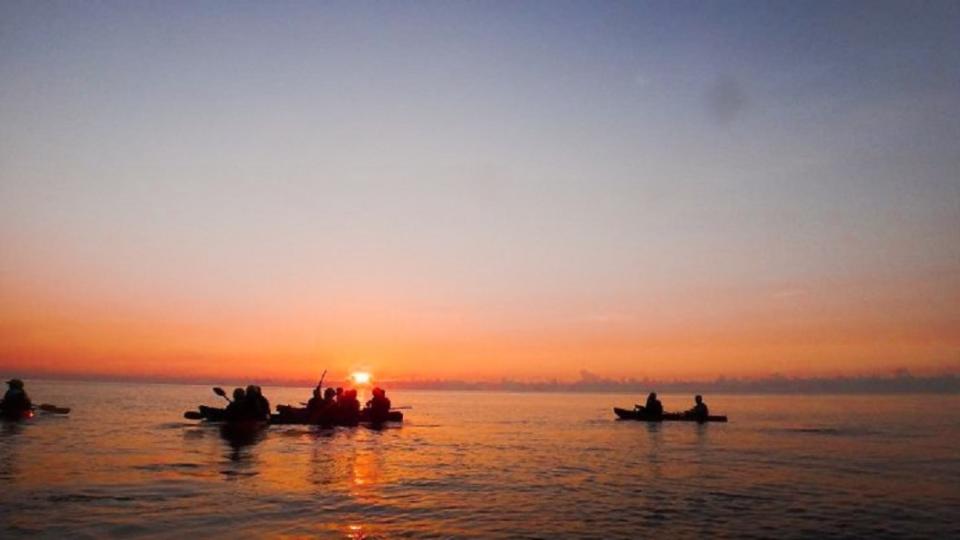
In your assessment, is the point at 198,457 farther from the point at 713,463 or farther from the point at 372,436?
the point at 713,463

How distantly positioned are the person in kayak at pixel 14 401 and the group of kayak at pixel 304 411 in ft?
40.4

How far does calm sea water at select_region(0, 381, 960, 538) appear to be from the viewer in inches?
771

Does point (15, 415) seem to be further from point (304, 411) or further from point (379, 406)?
point (379, 406)

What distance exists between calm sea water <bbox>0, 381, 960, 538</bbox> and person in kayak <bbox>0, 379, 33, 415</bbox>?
462cm

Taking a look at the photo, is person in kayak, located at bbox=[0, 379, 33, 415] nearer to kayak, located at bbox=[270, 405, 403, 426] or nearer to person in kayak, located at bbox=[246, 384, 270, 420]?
person in kayak, located at bbox=[246, 384, 270, 420]

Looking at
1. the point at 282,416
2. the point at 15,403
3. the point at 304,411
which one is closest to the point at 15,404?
the point at 15,403

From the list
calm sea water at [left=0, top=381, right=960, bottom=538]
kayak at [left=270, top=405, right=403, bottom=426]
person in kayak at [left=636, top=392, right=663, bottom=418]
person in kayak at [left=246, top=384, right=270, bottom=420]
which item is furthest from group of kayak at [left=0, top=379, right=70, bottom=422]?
person in kayak at [left=636, top=392, right=663, bottom=418]

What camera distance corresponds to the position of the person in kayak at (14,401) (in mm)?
52156

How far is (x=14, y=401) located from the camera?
172 ft

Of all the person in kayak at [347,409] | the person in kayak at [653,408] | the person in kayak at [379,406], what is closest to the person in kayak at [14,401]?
the person in kayak at [347,409]

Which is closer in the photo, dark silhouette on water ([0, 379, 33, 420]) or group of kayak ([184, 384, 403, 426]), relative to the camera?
group of kayak ([184, 384, 403, 426])

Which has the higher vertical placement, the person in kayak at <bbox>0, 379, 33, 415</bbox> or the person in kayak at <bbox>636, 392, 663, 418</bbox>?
the person in kayak at <bbox>0, 379, 33, 415</bbox>

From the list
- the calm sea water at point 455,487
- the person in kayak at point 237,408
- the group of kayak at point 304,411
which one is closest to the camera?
the calm sea water at point 455,487

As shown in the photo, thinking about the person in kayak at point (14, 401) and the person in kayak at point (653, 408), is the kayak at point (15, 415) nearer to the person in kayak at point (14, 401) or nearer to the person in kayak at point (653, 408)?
the person in kayak at point (14, 401)
